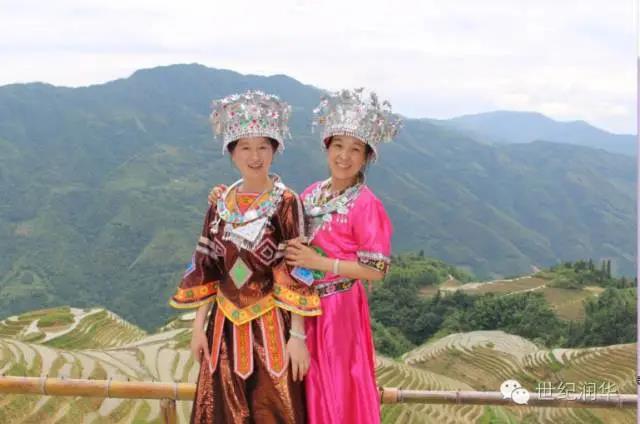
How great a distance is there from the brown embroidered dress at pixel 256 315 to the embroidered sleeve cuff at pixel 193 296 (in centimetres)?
6

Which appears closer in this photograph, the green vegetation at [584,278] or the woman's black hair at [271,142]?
the woman's black hair at [271,142]

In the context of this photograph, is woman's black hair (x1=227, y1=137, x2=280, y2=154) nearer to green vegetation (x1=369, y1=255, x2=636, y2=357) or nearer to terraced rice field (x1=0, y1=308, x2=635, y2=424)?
terraced rice field (x1=0, y1=308, x2=635, y2=424)

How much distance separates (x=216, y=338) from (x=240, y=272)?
0.23 m

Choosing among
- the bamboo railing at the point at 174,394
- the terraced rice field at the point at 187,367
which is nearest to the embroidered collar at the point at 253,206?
the bamboo railing at the point at 174,394

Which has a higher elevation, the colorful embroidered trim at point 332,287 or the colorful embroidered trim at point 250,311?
the colorful embroidered trim at point 332,287

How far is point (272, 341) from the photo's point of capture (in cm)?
213

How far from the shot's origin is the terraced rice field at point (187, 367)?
385cm

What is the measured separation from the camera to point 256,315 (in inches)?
84.1

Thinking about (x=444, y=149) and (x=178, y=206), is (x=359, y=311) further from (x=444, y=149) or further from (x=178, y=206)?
(x=444, y=149)

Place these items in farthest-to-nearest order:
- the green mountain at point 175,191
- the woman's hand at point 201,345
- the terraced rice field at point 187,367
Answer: the green mountain at point 175,191
the terraced rice field at point 187,367
the woman's hand at point 201,345

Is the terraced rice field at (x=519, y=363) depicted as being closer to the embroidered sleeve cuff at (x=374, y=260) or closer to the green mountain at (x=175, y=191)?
the embroidered sleeve cuff at (x=374, y=260)

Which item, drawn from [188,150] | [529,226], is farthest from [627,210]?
[188,150]

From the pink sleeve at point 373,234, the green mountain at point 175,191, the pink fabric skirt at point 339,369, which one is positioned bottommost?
the green mountain at point 175,191

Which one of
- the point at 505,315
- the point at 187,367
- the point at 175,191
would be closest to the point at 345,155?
the point at 187,367
